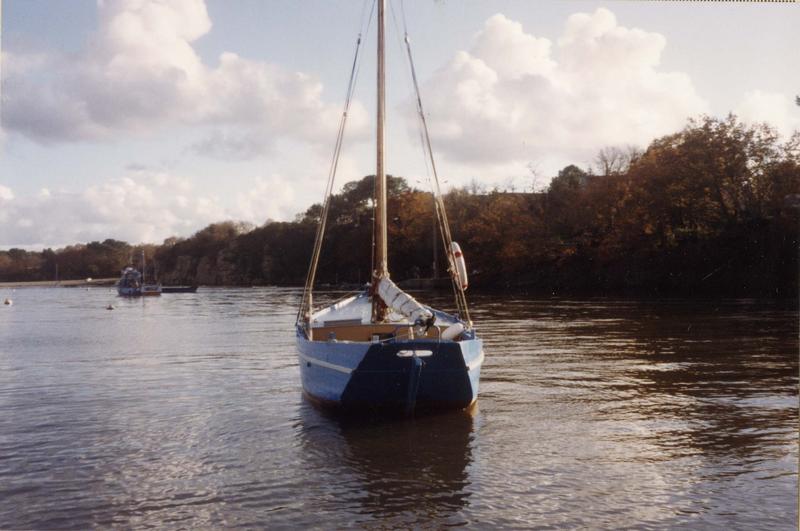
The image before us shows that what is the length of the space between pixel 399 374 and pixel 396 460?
2314 mm

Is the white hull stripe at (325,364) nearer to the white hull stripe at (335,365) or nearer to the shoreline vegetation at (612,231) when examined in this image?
the white hull stripe at (335,365)

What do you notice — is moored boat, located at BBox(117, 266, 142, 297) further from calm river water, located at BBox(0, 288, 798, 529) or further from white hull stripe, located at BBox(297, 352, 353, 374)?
white hull stripe, located at BBox(297, 352, 353, 374)

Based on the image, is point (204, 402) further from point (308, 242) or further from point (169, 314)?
point (308, 242)

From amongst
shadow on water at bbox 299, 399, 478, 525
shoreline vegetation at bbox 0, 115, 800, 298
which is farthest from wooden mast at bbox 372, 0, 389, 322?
shoreline vegetation at bbox 0, 115, 800, 298

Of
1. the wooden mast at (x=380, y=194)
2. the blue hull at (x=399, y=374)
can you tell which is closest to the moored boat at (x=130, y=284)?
the wooden mast at (x=380, y=194)

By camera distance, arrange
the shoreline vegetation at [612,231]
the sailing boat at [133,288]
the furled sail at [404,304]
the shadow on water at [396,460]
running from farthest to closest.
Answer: the sailing boat at [133,288] → the shoreline vegetation at [612,231] → the furled sail at [404,304] → the shadow on water at [396,460]

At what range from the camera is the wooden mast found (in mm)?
19516

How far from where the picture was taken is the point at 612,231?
3246 inches

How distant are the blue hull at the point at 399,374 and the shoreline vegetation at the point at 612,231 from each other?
24511 millimetres

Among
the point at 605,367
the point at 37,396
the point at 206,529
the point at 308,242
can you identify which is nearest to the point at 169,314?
the point at 37,396

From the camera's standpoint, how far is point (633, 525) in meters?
9.70

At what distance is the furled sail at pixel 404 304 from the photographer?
1630 cm

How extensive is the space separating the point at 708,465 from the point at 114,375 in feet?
61.1

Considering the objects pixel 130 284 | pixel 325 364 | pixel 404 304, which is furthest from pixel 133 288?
pixel 325 364
